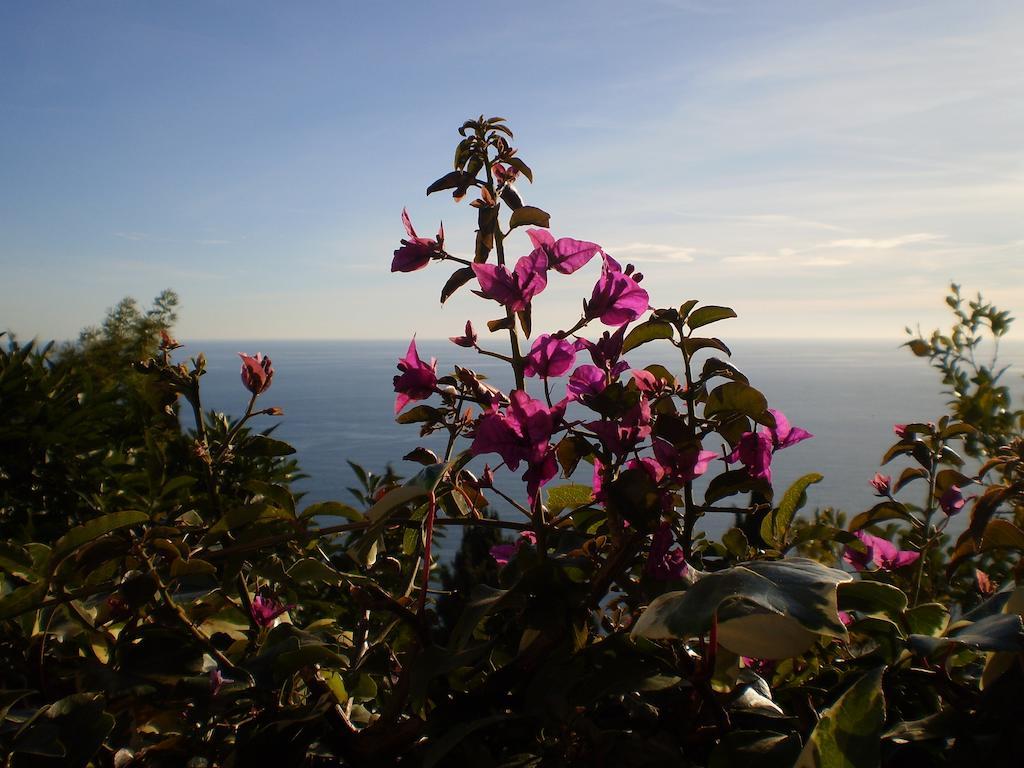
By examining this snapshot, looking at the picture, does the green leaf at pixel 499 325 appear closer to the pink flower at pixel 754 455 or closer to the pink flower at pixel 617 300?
the pink flower at pixel 617 300

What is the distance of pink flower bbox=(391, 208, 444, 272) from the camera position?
87cm

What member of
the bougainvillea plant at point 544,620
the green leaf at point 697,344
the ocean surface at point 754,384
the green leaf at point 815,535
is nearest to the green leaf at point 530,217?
the bougainvillea plant at point 544,620

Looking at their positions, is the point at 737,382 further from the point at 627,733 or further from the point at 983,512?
the point at 627,733

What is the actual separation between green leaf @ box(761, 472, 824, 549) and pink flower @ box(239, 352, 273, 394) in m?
0.60

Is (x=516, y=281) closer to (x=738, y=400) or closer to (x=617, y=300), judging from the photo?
(x=617, y=300)

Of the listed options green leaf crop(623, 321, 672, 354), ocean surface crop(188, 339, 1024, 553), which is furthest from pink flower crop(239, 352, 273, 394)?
ocean surface crop(188, 339, 1024, 553)

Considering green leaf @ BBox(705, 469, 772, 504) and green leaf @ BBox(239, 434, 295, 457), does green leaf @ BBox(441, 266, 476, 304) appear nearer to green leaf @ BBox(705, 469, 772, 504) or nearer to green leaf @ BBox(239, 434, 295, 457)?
green leaf @ BBox(239, 434, 295, 457)

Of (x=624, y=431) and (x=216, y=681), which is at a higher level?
(x=624, y=431)

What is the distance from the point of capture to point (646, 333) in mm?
746

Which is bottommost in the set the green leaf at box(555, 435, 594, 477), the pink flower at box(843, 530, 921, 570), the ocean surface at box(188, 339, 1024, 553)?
the ocean surface at box(188, 339, 1024, 553)

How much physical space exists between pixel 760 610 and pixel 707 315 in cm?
37

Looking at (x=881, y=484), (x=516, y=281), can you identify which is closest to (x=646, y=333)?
(x=516, y=281)

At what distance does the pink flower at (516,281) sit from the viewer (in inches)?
29.5

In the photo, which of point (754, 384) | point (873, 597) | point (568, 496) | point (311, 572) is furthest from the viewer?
point (754, 384)
